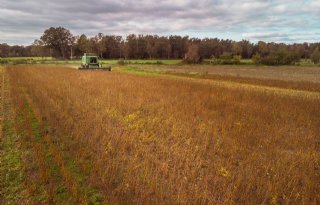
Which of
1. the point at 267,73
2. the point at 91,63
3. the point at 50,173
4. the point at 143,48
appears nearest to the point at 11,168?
the point at 50,173

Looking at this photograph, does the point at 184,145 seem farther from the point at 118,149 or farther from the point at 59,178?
the point at 59,178

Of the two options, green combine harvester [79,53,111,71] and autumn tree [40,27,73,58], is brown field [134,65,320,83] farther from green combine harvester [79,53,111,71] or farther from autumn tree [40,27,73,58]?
autumn tree [40,27,73,58]

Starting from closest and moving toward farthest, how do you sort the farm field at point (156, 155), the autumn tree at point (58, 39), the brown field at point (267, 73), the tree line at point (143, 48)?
1. the farm field at point (156, 155)
2. the brown field at point (267, 73)
3. the tree line at point (143, 48)
4. the autumn tree at point (58, 39)

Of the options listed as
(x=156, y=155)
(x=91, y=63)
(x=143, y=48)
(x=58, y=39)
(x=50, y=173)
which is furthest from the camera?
(x=143, y=48)

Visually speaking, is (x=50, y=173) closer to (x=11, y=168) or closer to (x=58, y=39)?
(x=11, y=168)

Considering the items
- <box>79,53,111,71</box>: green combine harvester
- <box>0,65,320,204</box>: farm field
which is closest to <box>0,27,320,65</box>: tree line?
<box>79,53,111,71</box>: green combine harvester

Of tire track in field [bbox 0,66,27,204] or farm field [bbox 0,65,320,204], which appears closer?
tire track in field [bbox 0,66,27,204]

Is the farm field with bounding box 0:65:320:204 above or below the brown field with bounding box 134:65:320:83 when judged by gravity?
below

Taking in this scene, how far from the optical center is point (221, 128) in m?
8.49

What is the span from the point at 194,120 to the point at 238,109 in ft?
10.4

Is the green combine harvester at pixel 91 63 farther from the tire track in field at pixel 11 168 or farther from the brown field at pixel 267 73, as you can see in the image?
the tire track in field at pixel 11 168

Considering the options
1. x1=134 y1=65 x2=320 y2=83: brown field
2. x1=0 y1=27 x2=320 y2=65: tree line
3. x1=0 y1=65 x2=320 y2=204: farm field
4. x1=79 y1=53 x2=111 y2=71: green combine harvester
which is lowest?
x1=0 y1=65 x2=320 y2=204: farm field

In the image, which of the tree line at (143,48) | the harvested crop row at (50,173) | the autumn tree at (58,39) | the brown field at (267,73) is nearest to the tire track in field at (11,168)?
the harvested crop row at (50,173)

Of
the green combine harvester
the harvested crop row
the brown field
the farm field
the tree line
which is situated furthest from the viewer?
the tree line
